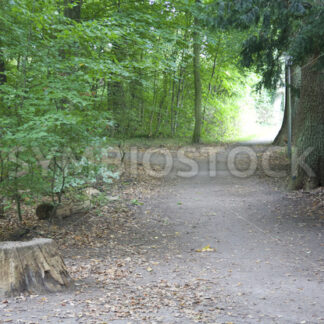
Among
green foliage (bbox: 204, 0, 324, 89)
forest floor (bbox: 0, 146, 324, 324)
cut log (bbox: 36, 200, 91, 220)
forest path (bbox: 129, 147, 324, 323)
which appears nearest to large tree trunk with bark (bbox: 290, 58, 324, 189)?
forest floor (bbox: 0, 146, 324, 324)

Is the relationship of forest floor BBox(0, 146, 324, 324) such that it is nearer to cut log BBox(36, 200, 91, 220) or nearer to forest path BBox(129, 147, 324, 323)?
forest path BBox(129, 147, 324, 323)

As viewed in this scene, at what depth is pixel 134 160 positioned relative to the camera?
15.5 meters

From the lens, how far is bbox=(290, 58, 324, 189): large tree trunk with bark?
34.0ft

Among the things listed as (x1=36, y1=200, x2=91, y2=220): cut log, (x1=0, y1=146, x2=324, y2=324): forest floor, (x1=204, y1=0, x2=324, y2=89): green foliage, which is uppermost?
(x1=204, y1=0, x2=324, y2=89): green foliage

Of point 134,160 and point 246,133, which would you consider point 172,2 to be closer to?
point 134,160

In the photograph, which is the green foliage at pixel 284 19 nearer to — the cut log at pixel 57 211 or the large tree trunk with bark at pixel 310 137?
the large tree trunk with bark at pixel 310 137

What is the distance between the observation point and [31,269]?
463cm

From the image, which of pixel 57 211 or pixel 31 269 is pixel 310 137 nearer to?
pixel 57 211

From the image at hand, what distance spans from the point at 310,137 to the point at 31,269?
822cm

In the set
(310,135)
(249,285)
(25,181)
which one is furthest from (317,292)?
(310,135)

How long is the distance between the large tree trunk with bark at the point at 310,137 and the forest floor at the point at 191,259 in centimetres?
50

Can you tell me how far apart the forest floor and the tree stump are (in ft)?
0.55

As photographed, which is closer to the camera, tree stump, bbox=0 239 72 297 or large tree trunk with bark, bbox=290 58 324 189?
tree stump, bbox=0 239 72 297

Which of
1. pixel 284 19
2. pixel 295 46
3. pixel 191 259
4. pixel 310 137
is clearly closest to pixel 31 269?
pixel 191 259
